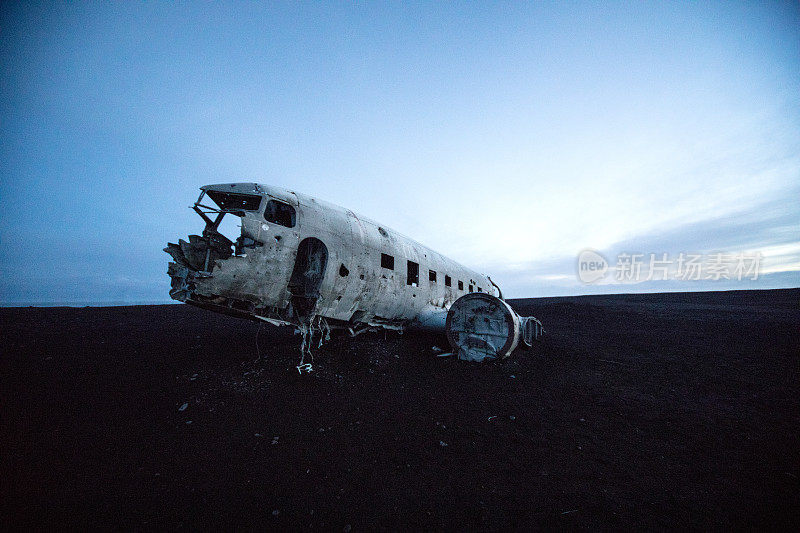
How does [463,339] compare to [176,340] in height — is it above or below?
above

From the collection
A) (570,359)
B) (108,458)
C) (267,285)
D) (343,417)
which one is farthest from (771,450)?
(108,458)

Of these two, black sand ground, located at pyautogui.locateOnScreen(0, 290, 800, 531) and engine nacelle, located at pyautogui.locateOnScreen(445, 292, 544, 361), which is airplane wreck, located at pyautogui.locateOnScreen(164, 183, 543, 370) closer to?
engine nacelle, located at pyautogui.locateOnScreen(445, 292, 544, 361)

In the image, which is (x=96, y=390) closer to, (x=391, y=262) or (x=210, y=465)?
(x=210, y=465)

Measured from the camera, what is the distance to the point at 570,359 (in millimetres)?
10695

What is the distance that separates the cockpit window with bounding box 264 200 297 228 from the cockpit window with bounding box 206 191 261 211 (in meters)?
0.33

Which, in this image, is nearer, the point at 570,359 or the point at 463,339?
the point at 463,339

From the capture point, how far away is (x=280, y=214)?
8117mm

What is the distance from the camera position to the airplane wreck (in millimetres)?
6336

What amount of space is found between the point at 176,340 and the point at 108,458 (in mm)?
7864

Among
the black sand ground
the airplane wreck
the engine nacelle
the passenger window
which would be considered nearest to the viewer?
the black sand ground

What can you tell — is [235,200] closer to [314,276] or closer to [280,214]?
[280,214]

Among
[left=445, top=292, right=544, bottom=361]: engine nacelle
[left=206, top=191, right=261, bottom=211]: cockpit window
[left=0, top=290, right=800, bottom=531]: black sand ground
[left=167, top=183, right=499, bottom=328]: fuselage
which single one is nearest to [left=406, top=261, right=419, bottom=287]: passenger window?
[left=167, top=183, right=499, bottom=328]: fuselage

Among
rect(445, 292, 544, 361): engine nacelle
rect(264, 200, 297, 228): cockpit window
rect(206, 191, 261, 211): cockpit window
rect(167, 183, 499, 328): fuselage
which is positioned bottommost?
rect(445, 292, 544, 361): engine nacelle

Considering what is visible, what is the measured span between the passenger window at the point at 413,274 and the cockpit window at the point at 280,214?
5.02 meters
